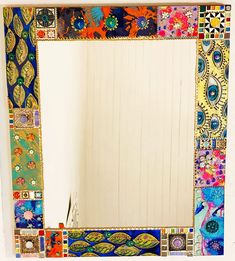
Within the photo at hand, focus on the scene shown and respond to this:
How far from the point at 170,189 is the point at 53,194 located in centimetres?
31

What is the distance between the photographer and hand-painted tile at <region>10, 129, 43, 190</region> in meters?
1.39

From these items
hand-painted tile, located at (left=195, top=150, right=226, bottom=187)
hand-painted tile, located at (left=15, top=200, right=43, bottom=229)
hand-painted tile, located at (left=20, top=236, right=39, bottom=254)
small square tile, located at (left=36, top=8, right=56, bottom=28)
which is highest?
small square tile, located at (left=36, top=8, right=56, bottom=28)

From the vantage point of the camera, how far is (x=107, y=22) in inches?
52.7

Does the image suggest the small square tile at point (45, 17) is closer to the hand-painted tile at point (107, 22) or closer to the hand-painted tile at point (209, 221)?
the hand-painted tile at point (107, 22)

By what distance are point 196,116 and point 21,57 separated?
48 centimetres

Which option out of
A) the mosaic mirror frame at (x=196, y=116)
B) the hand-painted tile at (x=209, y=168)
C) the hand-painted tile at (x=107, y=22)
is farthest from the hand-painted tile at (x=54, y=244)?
the hand-painted tile at (x=107, y=22)

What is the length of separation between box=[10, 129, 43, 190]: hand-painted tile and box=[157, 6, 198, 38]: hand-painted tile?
0.43 m

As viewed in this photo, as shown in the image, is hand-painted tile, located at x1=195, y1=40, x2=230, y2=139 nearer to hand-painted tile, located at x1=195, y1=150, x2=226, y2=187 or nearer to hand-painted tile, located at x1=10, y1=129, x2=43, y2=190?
hand-painted tile, located at x1=195, y1=150, x2=226, y2=187

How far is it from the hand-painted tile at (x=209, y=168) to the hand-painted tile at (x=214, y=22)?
31 centimetres

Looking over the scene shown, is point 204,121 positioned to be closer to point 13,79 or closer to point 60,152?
point 60,152

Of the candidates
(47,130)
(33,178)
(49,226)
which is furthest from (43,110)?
(49,226)

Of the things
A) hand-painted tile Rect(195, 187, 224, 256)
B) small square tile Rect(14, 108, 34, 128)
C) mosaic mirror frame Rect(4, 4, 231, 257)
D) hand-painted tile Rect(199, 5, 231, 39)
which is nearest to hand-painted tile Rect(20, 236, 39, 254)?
mosaic mirror frame Rect(4, 4, 231, 257)

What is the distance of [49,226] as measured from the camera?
1.42 metres

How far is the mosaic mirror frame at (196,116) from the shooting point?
4.40 ft
